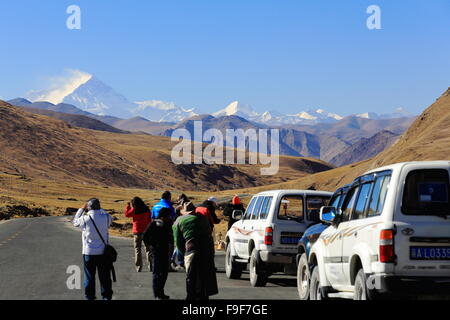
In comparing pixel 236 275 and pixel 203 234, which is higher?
pixel 203 234

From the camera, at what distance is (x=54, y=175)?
161m

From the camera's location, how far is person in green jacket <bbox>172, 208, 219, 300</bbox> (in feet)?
39.7

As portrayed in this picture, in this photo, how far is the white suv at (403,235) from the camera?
9.39 m

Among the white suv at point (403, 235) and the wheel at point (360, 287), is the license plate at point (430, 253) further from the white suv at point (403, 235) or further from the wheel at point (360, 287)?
the wheel at point (360, 287)

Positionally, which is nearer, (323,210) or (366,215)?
(366,215)

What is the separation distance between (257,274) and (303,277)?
118 inches

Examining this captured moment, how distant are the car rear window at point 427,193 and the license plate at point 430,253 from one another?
423 mm

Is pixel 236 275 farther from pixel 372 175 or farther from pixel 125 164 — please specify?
pixel 125 164

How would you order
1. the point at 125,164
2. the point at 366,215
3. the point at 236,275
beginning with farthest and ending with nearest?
the point at 125,164 → the point at 236,275 → the point at 366,215

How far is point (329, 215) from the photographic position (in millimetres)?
11680

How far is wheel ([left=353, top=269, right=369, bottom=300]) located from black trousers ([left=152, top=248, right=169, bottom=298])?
4720 mm

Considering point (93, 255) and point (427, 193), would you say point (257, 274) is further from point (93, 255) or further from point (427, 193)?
point (427, 193)

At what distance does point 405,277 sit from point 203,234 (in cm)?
386
